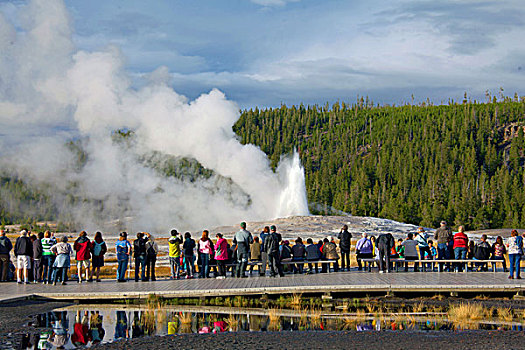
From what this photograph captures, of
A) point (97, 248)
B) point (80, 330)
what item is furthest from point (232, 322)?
point (97, 248)

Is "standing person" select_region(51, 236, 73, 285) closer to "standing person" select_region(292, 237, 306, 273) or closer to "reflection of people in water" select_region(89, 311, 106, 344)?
"reflection of people in water" select_region(89, 311, 106, 344)

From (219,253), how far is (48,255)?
595cm

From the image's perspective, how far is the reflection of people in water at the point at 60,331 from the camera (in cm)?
1256

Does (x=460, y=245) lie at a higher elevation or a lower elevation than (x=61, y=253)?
higher

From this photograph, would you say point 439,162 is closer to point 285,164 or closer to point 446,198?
point 446,198

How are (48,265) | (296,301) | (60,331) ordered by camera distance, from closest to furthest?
1. (60,331)
2. (296,301)
3. (48,265)

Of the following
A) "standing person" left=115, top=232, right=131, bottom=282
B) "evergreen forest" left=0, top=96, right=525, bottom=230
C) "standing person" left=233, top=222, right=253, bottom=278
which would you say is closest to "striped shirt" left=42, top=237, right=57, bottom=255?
"standing person" left=115, top=232, right=131, bottom=282

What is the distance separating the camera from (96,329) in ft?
46.4

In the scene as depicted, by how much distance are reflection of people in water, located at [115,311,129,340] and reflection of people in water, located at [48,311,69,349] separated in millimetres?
1102

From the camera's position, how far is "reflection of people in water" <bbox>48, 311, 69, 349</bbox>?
12562mm

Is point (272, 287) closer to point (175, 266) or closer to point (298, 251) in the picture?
point (298, 251)

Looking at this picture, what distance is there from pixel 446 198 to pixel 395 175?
85.7ft

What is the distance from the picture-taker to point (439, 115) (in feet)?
622

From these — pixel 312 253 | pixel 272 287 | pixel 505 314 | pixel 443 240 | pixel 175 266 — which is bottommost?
pixel 505 314
